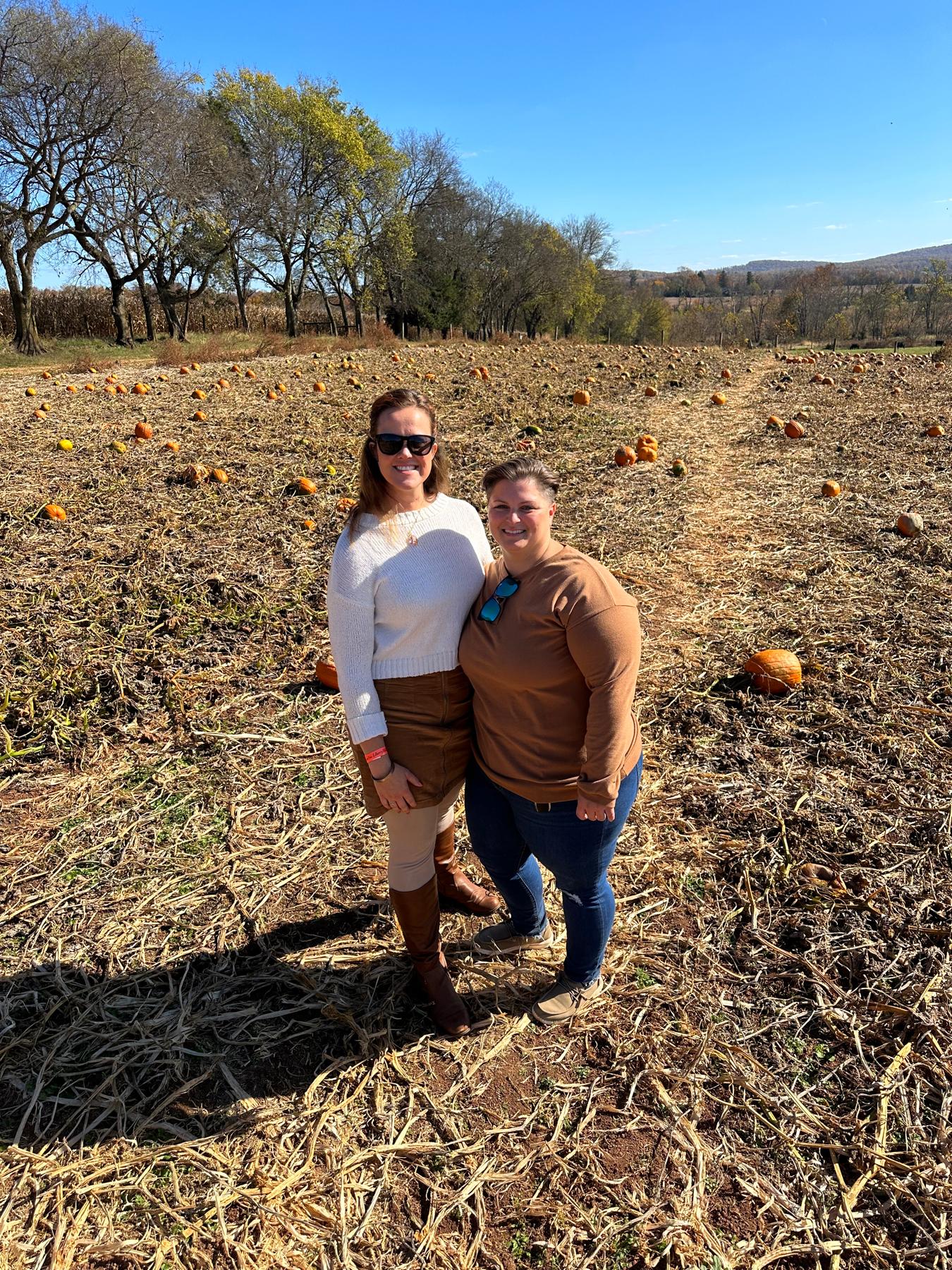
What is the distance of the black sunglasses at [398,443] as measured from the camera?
91.6 inches

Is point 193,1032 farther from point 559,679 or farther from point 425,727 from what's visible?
point 559,679

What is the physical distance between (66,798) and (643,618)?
159 inches

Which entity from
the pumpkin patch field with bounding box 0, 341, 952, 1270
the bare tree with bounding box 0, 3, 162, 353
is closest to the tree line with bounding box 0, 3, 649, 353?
the bare tree with bounding box 0, 3, 162, 353

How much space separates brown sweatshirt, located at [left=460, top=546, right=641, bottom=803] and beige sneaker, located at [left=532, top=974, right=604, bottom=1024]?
866mm

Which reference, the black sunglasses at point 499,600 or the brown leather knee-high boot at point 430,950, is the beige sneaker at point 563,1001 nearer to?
the brown leather knee-high boot at point 430,950

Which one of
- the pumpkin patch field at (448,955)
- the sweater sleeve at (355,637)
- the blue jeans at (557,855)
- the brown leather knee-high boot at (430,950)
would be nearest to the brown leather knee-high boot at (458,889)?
the pumpkin patch field at (448,955)

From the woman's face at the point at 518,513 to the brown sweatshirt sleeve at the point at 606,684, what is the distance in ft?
1.04

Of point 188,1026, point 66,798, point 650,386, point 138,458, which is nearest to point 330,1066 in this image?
point 188,1026

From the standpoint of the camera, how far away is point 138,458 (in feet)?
29.0

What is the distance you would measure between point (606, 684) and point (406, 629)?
0.68 metres

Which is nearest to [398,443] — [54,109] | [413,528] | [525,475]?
[413,528]

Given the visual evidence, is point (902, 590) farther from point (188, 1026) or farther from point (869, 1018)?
point (188, 1026)

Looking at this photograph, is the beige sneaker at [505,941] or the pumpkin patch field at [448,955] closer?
the pumpkin patch field at [448,955]

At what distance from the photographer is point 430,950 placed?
8.67 feet
